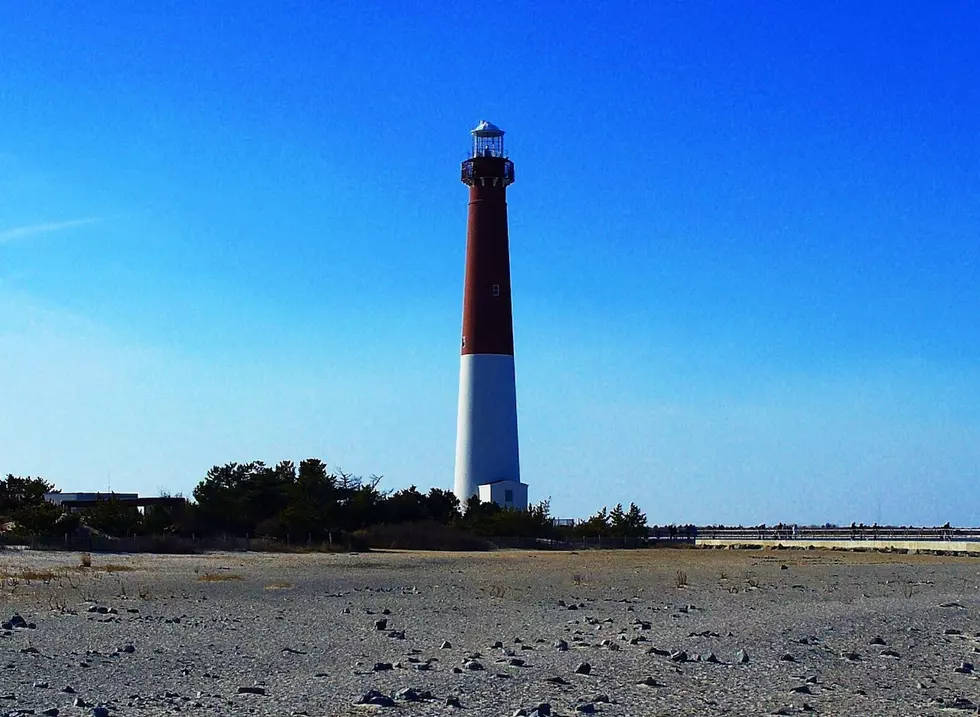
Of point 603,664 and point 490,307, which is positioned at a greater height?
point 490,307

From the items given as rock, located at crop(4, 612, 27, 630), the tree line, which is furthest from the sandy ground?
the tree line

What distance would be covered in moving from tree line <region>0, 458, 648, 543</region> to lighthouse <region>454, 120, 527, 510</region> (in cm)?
126

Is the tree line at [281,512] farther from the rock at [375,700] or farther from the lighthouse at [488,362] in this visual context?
the rock at [375,700]

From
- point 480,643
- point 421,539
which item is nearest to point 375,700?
point 480,643

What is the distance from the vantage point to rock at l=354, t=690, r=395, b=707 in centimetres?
1346

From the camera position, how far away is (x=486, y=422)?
6003 centimetres

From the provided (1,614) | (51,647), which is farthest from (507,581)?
(51,647)

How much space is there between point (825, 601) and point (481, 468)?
34.0m

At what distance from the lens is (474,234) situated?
61.0 meters

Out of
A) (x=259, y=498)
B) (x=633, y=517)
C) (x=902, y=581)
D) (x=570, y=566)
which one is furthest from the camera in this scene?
(x=633, y=517)

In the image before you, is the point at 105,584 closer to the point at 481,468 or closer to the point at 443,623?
the point at 443,623

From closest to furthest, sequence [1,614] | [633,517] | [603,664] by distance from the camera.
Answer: [603,664]
[1,614]
[633,517]

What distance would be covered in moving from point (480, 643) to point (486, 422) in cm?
4114

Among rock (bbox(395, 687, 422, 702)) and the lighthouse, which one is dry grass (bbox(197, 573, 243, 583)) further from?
the lighthouse
